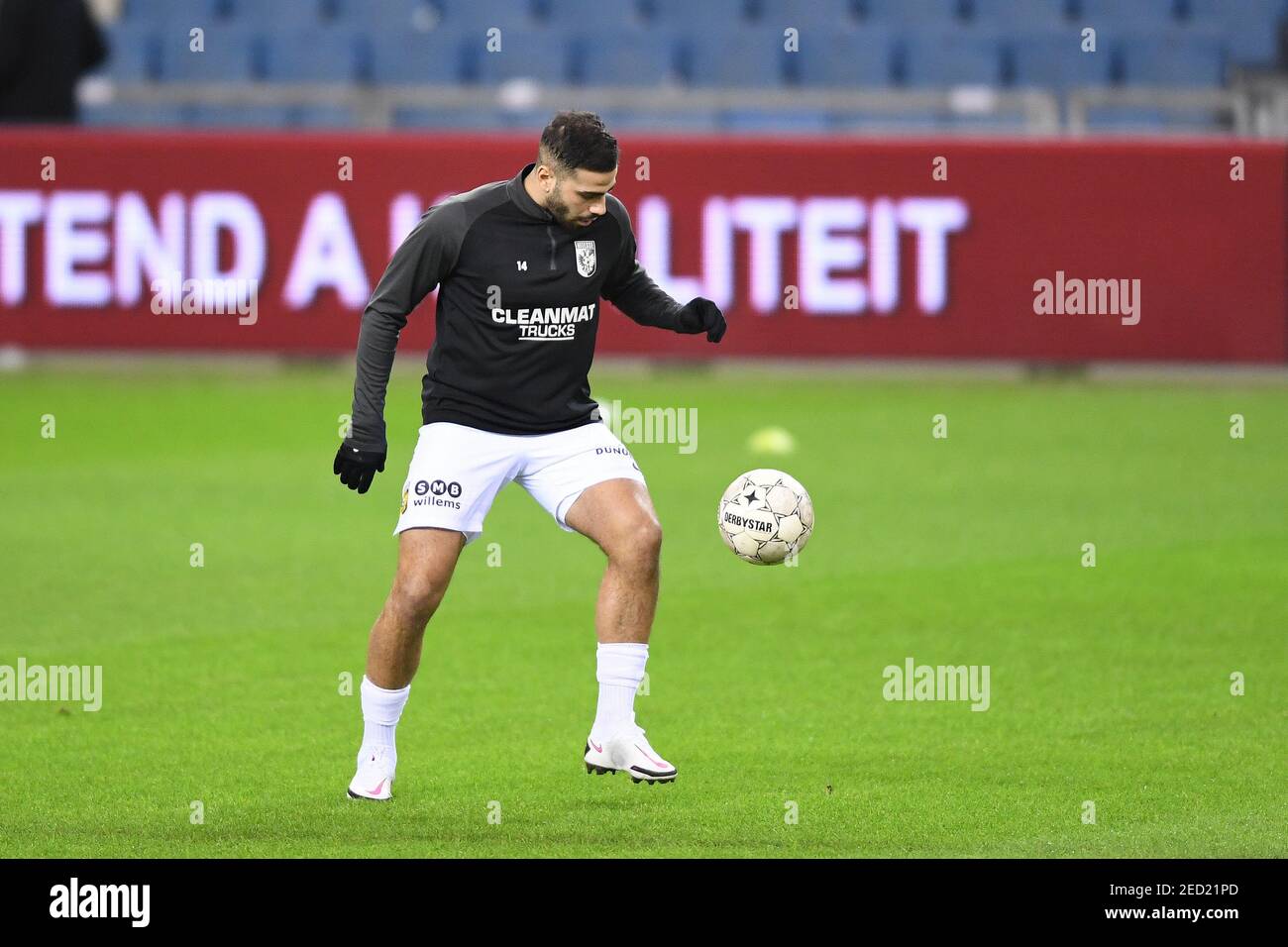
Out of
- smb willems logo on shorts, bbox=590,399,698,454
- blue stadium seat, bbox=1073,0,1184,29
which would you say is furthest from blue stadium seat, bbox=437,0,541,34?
smb willems logo on shorts, bbox=590,399,698,454

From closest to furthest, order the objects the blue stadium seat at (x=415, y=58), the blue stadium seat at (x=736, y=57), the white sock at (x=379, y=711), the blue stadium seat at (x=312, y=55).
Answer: the white sock at (x=379, y=711), the blue stadium seat at (x=736, y=57), the blue stadium seat at (x=415, y=58), the blue stadium seat at (x=312, y=55)

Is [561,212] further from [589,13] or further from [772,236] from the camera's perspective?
[589,13]

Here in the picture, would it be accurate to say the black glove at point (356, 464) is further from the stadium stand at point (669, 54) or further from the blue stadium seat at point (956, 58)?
the blue stadium seat at point (956, 58)

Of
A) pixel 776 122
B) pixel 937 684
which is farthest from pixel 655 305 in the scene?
pixel 776 122

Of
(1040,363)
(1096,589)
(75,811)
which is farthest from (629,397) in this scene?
(75,811)

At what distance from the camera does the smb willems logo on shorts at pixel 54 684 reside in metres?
8.14

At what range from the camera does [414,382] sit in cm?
1888

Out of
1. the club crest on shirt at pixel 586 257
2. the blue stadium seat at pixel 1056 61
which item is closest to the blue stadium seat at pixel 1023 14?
the blue stadium seat at pixel 1056 61

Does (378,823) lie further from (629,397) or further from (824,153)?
(824,153)

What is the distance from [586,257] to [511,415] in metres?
0.55

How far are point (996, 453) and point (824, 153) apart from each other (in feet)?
13.0

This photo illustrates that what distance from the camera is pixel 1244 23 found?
20516 millimetres

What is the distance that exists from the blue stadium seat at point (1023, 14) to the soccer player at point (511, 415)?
14.4m

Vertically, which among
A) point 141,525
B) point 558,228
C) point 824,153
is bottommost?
point 141,525
